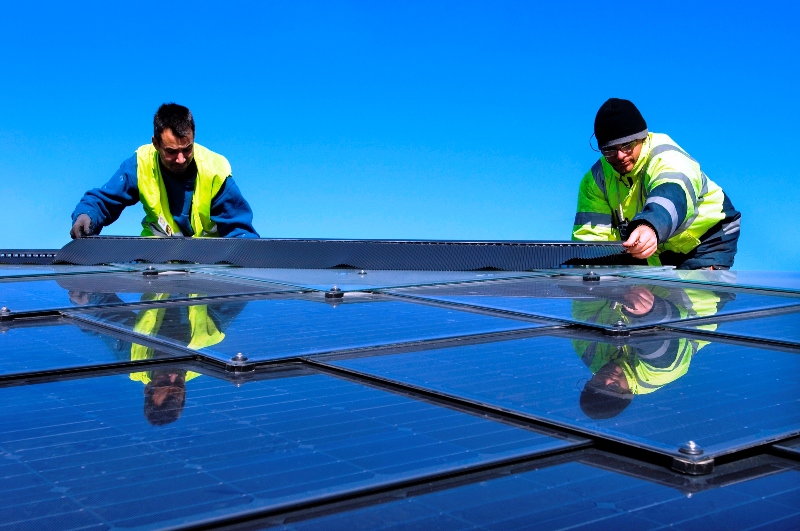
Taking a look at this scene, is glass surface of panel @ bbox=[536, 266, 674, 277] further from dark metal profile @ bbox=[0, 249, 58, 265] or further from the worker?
dark metal profile @ bbox=[0, 249, 58, 265]

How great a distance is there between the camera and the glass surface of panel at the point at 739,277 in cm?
358

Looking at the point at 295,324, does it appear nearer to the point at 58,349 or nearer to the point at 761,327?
the point at 58,349

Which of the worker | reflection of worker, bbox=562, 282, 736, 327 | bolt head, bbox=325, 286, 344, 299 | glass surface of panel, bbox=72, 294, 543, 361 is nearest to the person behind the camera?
glass surface of panel, bbox=72, 294, 543, 361

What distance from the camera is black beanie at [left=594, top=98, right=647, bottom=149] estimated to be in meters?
5.21

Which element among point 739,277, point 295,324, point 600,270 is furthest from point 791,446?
point 600,270

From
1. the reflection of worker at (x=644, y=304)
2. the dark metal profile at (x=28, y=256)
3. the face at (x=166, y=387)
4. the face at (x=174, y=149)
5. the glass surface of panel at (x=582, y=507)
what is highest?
the face at (x=174, y=149)

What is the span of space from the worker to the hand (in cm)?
15

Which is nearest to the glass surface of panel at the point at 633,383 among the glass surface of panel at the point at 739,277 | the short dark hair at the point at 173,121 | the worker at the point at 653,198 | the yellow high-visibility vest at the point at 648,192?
the glass surface of panel at the point at 739,277

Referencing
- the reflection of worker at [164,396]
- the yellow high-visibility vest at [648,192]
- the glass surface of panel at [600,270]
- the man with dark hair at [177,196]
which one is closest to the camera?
the reflection of worker at [164,396]

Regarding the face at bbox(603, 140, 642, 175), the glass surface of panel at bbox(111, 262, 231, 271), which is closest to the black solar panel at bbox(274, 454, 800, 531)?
the glass surface of panel at bbox(111, 262, 231, 271)

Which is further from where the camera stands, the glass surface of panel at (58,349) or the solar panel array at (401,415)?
the glass surface of panel at (58,349)

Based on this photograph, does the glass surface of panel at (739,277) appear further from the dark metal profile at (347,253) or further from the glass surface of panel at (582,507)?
the glass surface of panel at (582,507)

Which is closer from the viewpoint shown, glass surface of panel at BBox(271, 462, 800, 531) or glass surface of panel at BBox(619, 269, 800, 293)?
glass surface of panel at BBox(271, 462, 800, 531)

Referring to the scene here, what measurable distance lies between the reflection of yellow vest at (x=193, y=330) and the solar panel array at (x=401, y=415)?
0.01m
